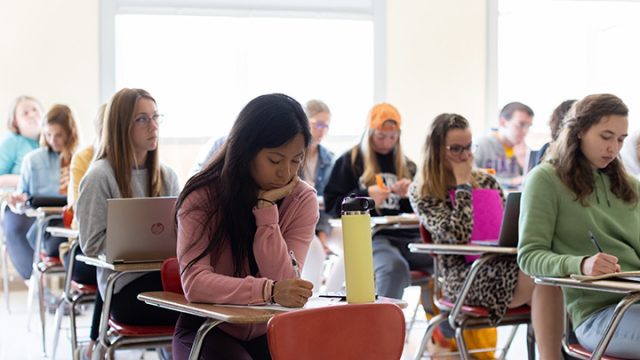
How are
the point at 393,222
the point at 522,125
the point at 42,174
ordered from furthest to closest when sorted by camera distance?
1. the point at 522,125
2. the point at 42,174
3. the point at 393,222

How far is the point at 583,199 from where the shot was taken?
2.87m

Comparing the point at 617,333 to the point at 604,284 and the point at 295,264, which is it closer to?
the point at 604,284

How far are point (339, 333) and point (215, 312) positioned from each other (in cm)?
28

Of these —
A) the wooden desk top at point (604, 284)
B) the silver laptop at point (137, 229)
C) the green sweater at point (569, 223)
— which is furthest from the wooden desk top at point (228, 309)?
the green sweater at point (569, 223)

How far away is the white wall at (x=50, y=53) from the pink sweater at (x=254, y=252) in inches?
193

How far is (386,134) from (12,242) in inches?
106

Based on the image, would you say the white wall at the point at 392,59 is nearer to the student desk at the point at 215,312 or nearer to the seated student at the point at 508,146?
the seated student at the point at 508,146

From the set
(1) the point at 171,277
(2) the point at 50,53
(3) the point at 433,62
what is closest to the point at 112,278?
(1) the point at 171,277

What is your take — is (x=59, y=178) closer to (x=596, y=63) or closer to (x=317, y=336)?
(x=317, y=336)

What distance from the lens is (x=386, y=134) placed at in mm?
4973

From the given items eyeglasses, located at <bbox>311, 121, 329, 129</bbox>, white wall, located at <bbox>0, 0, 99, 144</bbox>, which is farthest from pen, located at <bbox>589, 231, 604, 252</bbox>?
white wall, located at <bbox>0, 0, 99, 144</bbox>

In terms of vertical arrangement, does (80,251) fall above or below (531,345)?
above

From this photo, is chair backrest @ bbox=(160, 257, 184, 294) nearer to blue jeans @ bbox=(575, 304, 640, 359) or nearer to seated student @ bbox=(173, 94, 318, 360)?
seated student @ bbox=(173, 94, 318, 360)

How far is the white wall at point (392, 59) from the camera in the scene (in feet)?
22.6
